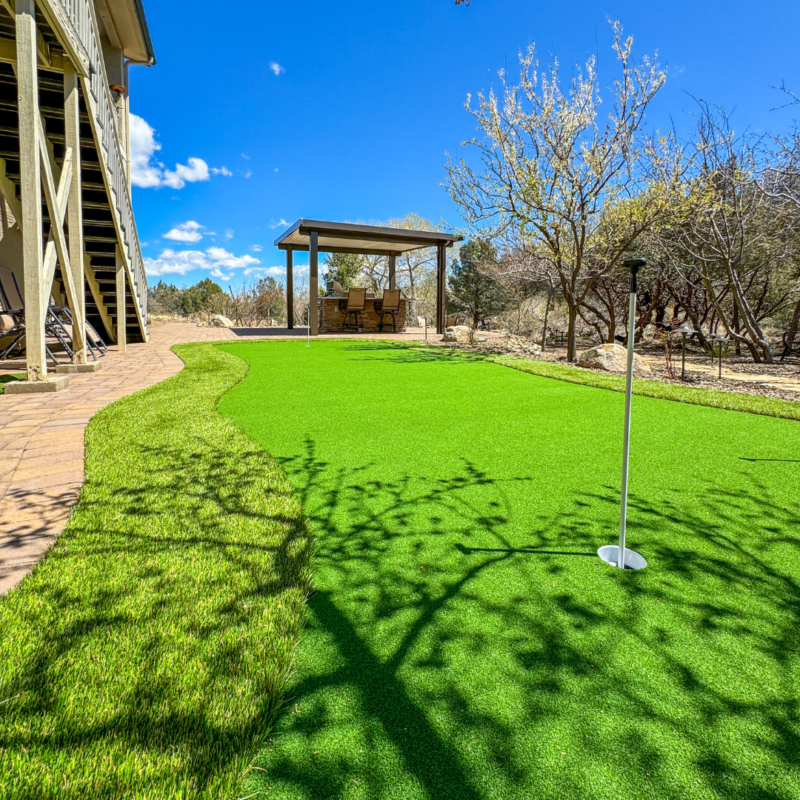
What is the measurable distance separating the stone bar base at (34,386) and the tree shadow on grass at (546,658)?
4.53m

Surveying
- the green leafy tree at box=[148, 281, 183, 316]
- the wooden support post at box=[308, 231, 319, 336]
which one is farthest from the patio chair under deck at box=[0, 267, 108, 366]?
the green leafy tree at box=[148, 281, 183, 316]

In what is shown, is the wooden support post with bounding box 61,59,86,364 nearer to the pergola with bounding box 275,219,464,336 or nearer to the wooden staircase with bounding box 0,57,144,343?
the wooden staircase with bounding box 0,57,144,343

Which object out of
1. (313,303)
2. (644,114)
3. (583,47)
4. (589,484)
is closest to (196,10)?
(313,303)

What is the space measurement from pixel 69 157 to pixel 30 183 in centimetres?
135

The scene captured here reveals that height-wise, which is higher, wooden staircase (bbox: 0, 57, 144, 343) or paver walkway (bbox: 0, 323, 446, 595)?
wooden staircase (bbox: 0, 57, 144, 343)

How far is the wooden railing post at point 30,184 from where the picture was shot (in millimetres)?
4898

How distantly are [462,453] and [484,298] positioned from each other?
20851 millimetres

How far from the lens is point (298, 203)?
25.6 m

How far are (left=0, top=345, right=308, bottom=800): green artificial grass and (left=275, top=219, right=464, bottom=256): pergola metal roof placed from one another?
41.9 ft

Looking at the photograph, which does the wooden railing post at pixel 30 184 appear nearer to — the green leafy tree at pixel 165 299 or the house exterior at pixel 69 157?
the house exterior at pixel 69 157

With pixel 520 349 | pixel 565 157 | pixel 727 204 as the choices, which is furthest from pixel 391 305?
pixel 727 204

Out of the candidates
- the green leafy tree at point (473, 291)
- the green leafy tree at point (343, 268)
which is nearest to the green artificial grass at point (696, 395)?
the green leafy tree at point (473, 291)

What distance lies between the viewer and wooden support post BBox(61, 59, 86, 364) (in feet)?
20.2

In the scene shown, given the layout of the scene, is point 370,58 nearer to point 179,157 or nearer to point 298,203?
point 298,203
